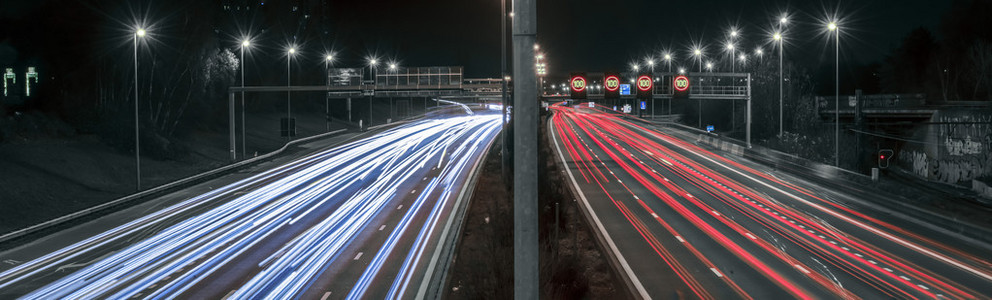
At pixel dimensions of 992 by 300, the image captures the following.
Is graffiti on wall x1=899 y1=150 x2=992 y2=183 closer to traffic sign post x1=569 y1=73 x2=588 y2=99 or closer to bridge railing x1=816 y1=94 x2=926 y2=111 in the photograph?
bridge railing x1=816 y1=94 x2=926 y2=111

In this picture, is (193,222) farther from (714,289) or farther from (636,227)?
(714,289)

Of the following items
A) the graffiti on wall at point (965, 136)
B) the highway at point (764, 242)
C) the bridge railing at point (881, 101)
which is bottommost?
the highway at point (764, 242)

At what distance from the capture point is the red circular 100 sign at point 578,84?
34031mm

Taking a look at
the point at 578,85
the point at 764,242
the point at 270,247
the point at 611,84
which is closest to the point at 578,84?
the point at 578,85

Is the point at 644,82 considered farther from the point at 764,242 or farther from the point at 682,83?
the point at 764,242

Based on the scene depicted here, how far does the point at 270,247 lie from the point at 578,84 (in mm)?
15370

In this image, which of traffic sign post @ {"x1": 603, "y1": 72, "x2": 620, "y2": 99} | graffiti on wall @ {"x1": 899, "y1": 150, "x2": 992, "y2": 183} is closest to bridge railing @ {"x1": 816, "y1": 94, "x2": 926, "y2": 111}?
graffiti on wall @ {"x1": 899, "y1": 150, "x2": 992, "y2": 183}

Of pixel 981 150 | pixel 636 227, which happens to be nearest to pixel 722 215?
pixel 636 227

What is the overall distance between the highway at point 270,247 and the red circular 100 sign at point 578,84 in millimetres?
6781

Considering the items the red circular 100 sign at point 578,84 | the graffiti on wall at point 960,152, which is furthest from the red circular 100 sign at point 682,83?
the graffiti on wall at point 960,152

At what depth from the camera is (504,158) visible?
38.5m

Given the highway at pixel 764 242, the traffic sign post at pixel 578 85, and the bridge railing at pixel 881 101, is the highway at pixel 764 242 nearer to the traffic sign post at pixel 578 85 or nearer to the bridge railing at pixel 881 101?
the traffic sign post at pixel 578 85

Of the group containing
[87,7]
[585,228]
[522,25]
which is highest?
[87,7]

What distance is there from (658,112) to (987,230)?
387ft
